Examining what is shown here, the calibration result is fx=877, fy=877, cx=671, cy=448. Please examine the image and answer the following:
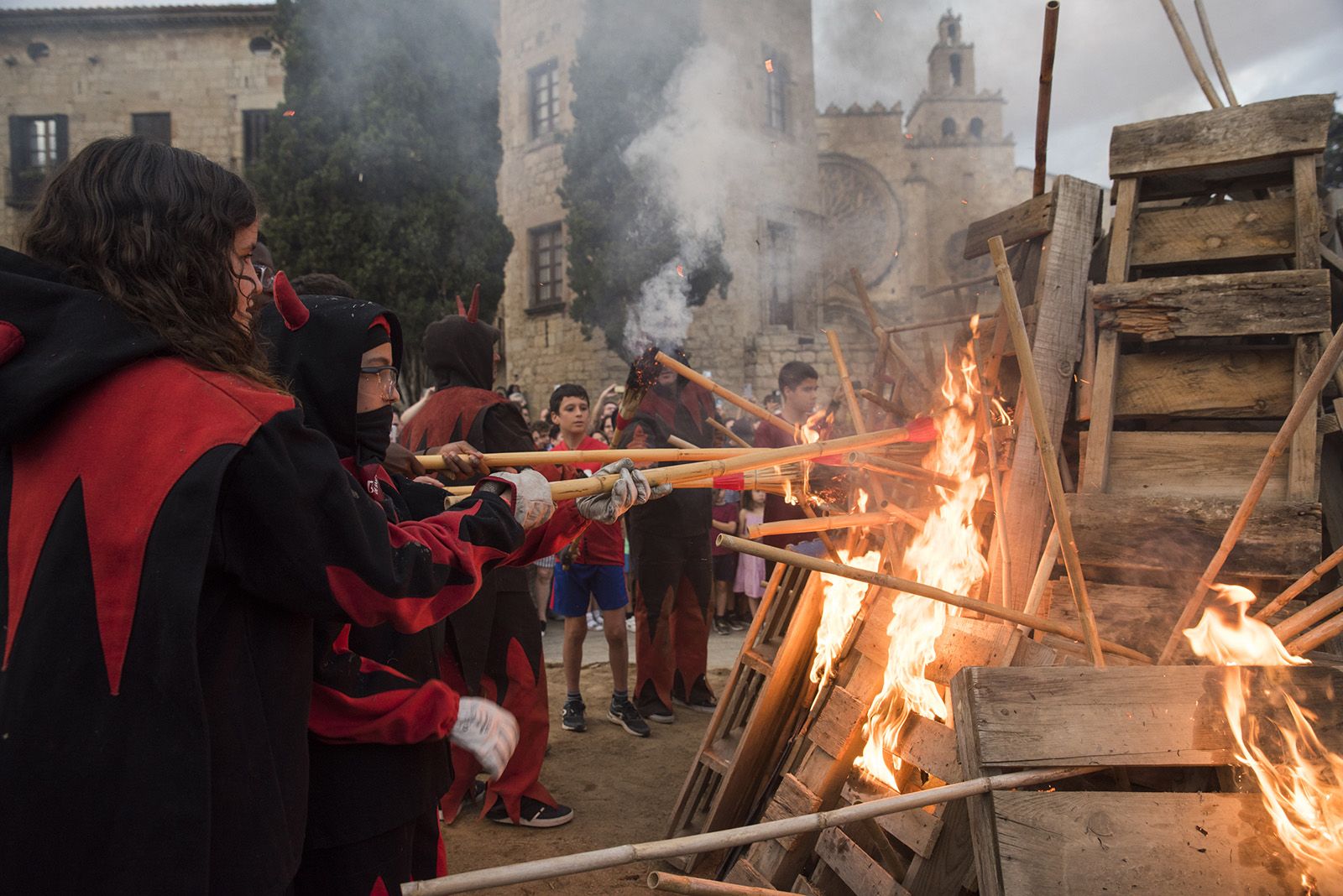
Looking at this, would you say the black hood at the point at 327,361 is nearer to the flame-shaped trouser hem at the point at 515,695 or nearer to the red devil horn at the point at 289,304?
the red devil horn at the point at 289,304

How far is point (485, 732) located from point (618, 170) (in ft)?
62.9

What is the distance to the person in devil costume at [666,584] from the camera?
222 inches

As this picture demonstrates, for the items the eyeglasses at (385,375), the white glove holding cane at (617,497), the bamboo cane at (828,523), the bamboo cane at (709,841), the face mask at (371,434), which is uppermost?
the eyeglasses at (385,375)

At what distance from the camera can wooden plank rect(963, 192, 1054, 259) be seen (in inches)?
150

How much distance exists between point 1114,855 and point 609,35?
21235 millimetres

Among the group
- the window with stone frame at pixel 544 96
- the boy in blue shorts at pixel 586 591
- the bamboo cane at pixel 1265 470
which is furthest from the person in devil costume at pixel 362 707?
the window with stone frame at pixel 544 96

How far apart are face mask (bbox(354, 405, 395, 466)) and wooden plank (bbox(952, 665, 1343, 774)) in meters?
1.59

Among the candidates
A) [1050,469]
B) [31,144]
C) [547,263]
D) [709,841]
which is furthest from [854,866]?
[31,144]

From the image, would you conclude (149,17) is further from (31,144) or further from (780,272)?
(780,272)

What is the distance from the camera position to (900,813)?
9.09 ft

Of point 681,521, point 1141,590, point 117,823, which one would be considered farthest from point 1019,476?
point 117,823

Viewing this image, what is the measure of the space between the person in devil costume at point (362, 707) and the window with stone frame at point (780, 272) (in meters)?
22.3

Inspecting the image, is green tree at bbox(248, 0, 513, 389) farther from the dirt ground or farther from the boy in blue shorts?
the dirt ground

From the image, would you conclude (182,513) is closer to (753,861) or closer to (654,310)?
(753,861)
